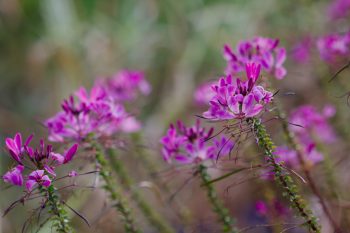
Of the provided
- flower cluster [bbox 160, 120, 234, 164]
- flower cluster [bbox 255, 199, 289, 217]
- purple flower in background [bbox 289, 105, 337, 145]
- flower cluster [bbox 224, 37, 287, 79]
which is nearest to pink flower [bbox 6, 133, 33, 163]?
flower cluster [bbox 160, 120, 234, 164]

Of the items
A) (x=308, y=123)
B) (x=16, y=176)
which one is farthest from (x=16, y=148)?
(x=308, y=123)

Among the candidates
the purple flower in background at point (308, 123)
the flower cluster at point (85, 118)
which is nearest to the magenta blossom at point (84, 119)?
the flower cluster at point (85, 118)

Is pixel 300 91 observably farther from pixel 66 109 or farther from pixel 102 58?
pixel 66 109

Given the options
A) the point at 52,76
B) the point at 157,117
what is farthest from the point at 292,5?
the point at 52,76

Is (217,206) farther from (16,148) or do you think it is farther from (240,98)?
(16,148)

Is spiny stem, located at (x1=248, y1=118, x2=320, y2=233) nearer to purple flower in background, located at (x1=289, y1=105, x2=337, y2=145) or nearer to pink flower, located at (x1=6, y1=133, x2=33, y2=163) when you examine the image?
pink flower, located at (x1=6, y1=133, x2=33, y2=163)

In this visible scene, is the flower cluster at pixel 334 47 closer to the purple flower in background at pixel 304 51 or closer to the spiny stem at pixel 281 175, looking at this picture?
the purple flower in background at pixel 304 51
